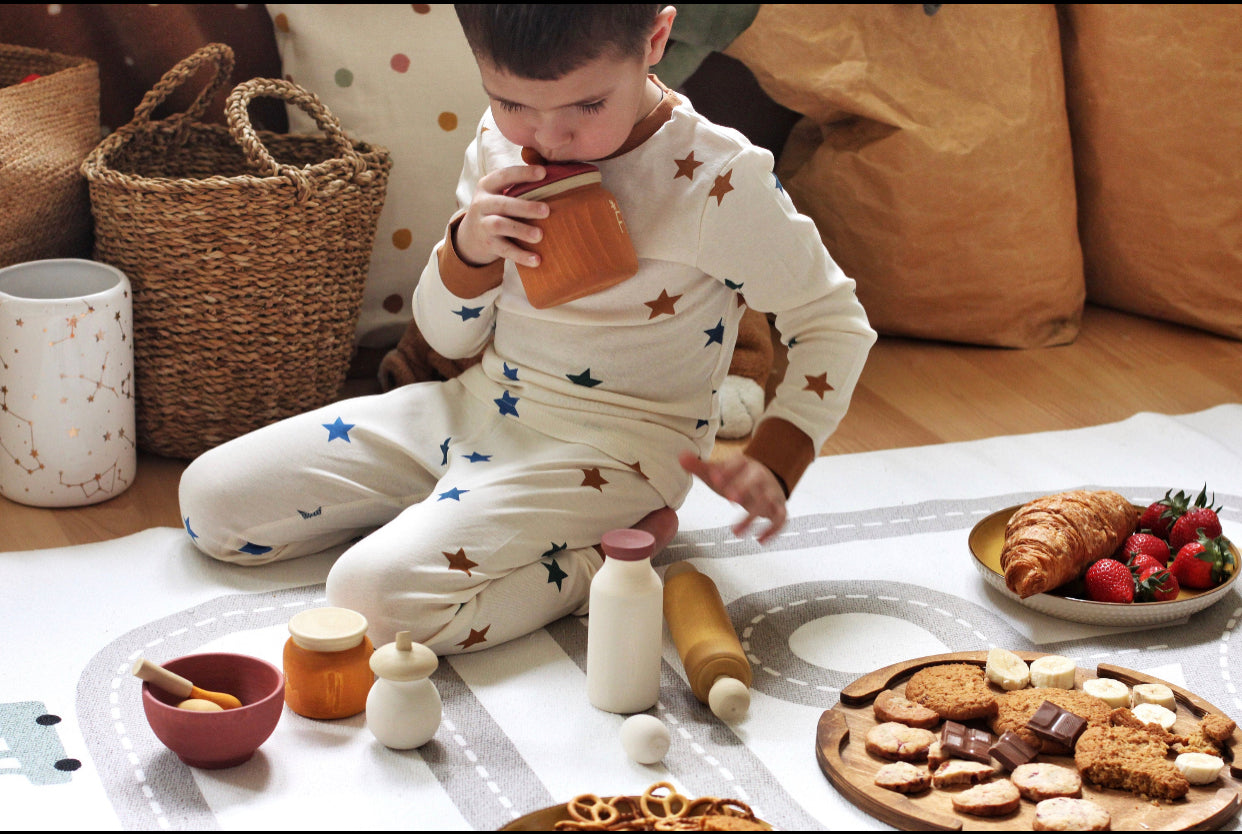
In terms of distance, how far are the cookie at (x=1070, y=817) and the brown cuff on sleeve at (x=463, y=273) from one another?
614 mm

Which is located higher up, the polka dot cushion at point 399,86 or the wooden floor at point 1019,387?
the polka dot cushion at point 399,86

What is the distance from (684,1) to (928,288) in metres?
0.51

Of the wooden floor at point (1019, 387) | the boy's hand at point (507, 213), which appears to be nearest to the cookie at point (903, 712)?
the boy's hand at point (507, 213)

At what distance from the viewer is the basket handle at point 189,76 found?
1459 mm

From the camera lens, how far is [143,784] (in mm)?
909

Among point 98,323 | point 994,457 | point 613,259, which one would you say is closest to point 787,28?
point 994,457

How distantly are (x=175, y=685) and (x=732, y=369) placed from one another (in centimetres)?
86

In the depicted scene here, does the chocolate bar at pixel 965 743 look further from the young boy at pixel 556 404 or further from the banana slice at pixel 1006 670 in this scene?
the young boy at pixel 556 404

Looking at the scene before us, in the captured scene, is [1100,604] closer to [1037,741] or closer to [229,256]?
[1037,741]

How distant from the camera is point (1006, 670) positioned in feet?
3.36

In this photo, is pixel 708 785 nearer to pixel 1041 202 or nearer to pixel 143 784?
pixel 143 784

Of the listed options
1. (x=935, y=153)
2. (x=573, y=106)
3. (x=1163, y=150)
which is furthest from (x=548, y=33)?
(x=1163, y=150)

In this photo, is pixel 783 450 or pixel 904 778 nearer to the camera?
pixel 904 778

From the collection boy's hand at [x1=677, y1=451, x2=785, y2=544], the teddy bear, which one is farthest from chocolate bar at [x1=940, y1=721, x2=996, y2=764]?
the teddy bear
